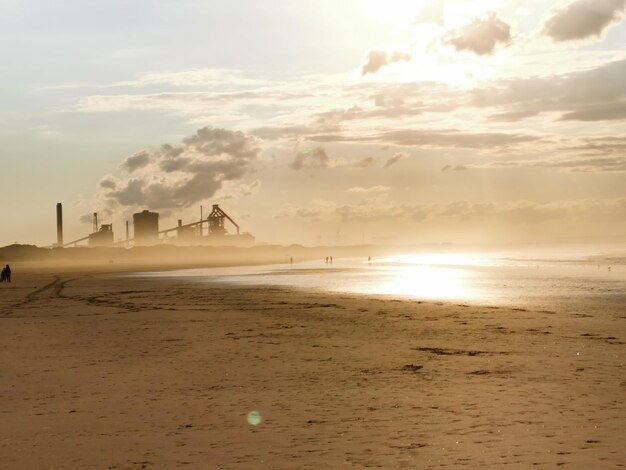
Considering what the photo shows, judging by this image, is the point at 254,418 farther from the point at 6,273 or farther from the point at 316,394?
the point at 6,273

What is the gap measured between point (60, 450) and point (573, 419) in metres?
8.01

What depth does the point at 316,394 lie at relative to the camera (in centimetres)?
1416

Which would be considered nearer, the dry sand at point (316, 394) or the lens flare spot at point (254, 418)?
the dry sand at point (316, 394)

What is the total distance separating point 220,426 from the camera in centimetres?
1178

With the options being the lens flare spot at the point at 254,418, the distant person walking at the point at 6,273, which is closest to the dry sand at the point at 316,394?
the lens flare spot at the point at 254,418

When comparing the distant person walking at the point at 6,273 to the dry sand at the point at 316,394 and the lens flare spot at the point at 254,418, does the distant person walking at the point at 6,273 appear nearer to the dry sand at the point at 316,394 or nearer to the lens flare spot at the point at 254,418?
the dry sand at the point at 316,394

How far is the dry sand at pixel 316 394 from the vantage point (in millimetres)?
10133

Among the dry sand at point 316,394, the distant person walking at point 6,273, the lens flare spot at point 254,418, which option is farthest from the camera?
the distant person walking at point 6,273

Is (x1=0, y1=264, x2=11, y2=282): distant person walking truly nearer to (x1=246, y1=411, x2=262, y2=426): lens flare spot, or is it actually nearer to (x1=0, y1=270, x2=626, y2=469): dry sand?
(x1=0, y1=270, x2=626, y2=469): dry sand

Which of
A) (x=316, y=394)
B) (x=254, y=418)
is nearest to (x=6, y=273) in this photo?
(x=316, y=394)

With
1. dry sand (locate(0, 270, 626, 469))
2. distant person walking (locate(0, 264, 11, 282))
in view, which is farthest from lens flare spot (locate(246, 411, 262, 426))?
distant person walking (locate(0, 264, 11, 282))

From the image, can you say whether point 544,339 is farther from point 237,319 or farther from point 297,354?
point 237,319

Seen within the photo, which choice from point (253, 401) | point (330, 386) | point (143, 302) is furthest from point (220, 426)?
point (143, 302)

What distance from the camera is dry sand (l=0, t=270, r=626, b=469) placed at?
33.2 feet
